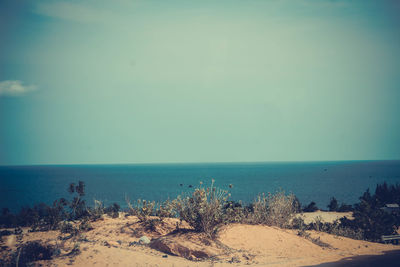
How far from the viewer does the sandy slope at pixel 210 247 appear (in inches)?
333

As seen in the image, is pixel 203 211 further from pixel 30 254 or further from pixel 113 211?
pixel 113 211

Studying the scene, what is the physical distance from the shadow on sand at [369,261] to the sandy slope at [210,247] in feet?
1.19

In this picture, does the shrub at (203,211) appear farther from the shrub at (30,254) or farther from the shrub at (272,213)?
the shrub at (30,254)

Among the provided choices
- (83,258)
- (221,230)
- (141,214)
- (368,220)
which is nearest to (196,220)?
(221,230)

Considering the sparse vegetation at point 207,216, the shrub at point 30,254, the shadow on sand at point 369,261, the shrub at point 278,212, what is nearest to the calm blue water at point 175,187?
the sparse vegetation at point 207,216

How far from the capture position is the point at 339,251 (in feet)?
34.9

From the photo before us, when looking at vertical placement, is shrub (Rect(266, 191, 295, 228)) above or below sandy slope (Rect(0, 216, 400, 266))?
above

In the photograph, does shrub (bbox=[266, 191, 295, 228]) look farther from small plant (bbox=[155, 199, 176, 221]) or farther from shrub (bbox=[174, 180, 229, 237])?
small plant (bbox=[155, 199, 176, 221])

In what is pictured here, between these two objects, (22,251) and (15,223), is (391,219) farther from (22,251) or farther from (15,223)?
(15,223)

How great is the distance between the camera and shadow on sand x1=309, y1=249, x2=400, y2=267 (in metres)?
8.73

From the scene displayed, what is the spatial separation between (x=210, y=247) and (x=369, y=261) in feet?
14.9

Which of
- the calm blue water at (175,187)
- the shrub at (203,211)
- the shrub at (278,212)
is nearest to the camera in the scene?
the shrub at (203,211)

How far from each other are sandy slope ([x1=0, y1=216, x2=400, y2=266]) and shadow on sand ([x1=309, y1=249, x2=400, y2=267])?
1.19ft

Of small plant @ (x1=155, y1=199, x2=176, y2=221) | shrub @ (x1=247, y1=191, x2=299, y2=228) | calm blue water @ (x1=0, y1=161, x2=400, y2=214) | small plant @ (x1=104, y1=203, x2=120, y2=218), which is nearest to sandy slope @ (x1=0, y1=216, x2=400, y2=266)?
small plant @ (x1=155, y1=199, x2=176, y2=221)
